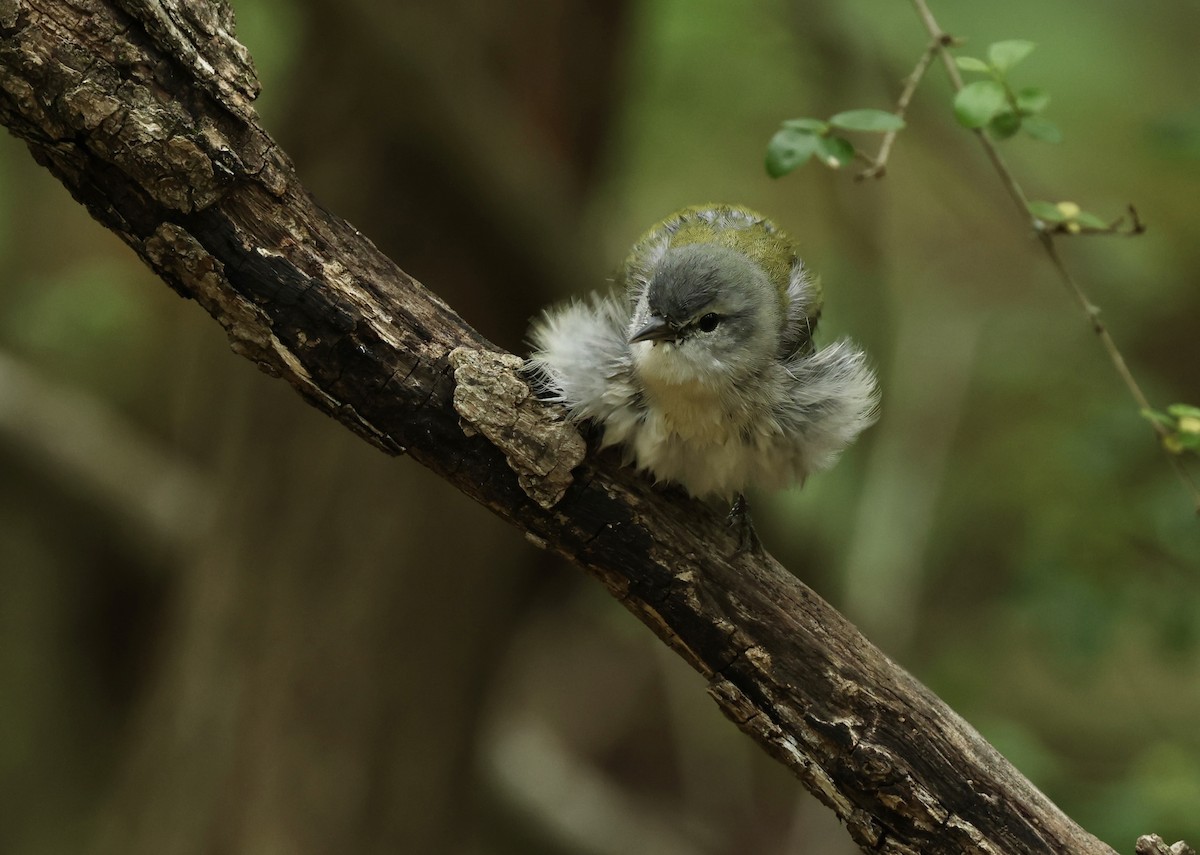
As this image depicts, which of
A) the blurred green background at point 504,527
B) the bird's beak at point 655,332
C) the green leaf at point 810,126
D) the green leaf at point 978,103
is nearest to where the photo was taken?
the green leaf at point 978,103

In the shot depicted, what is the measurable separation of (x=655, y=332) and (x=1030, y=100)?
93 cm

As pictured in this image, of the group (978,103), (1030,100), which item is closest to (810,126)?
(978,103)

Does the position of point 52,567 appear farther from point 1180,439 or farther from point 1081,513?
point 1180,439

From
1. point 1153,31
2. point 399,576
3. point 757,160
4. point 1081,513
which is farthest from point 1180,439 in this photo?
point 757,160

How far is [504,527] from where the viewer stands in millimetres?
4336

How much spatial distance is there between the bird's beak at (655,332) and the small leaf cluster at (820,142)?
0.40m

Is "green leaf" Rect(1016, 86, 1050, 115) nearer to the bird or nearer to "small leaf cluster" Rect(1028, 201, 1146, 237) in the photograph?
"small leaf cluster" Rect(1028, 201, 1146, 237)

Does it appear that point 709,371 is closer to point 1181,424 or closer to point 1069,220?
point 1069,220

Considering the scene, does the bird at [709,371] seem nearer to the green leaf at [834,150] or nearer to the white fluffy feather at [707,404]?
the white fluffy feather at [707,404]

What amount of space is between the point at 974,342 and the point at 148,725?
3.87 metres

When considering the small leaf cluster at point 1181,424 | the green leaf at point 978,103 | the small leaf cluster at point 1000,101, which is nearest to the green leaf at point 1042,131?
the small leaf cluster at point 1000,101

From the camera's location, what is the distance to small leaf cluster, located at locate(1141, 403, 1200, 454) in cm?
238

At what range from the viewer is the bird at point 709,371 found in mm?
2410

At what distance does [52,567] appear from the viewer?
5.27 meters
